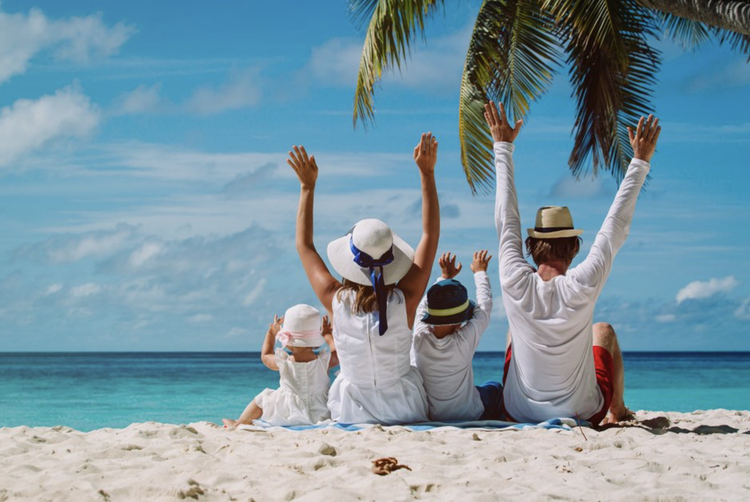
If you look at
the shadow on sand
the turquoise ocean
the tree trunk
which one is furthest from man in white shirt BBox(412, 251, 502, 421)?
the turquoise ocean

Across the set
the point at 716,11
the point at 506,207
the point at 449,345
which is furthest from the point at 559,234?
the point at 716,11

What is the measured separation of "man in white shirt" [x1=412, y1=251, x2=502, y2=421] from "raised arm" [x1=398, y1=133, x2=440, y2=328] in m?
0.12

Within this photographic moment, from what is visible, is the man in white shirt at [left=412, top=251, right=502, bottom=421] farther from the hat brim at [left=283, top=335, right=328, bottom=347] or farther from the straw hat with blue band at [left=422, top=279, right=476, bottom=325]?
the hat brim at [left=283, top=335, right=328, bottom=347]

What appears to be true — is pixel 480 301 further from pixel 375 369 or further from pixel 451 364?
pixel 375 369

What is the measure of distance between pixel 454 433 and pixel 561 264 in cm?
123

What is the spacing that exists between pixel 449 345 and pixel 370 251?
792 mm

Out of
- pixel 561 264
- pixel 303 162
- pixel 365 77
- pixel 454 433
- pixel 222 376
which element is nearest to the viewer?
pixel 454 433

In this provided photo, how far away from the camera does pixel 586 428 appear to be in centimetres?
468

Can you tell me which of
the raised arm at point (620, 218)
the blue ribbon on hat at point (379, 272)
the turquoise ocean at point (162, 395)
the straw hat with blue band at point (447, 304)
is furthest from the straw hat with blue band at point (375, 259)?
the turquoise ocean at point (162, 395)

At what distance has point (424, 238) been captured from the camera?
4945 mm

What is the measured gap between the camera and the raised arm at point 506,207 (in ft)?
15.5

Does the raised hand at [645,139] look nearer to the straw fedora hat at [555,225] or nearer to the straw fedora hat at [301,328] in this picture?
the straw fedora hat at [555,225]

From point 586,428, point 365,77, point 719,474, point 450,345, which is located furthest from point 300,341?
point 365,77

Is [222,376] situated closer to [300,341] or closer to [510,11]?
[510,11]
